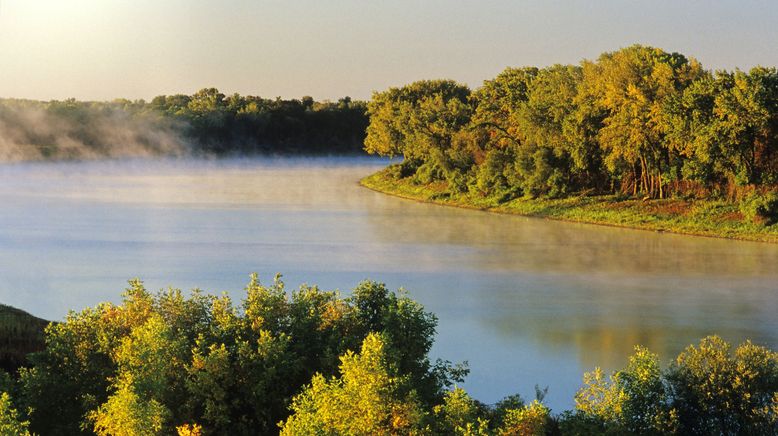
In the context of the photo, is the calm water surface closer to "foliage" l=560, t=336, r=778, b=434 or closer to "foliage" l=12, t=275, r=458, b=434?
"foliage" l=12, t=275, r=458, b=434

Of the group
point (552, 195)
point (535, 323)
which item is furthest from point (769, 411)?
point (552, 195)

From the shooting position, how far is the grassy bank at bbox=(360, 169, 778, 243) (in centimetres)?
3562

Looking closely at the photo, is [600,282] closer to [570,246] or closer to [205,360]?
[570,246]

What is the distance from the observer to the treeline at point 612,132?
1415 inches

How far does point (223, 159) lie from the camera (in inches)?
4003

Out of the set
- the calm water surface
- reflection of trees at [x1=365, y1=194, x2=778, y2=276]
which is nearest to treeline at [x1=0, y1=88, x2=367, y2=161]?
the calm water surface

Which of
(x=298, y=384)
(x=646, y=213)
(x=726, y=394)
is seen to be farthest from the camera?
(x=646, y=213)

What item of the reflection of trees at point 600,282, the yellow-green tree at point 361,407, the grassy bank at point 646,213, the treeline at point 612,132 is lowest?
the reflection of trees at point 600,282

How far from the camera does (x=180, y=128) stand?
109m

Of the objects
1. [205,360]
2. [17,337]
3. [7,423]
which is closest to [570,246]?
[17,337]

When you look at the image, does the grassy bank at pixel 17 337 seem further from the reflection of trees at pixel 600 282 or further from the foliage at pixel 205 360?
the reflection of trees at pixel 600 282

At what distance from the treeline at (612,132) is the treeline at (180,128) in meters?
53.9

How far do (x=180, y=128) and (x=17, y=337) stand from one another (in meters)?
93.1

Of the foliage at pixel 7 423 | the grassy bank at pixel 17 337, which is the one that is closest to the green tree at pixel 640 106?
the grassy bank at pixel 17 337
